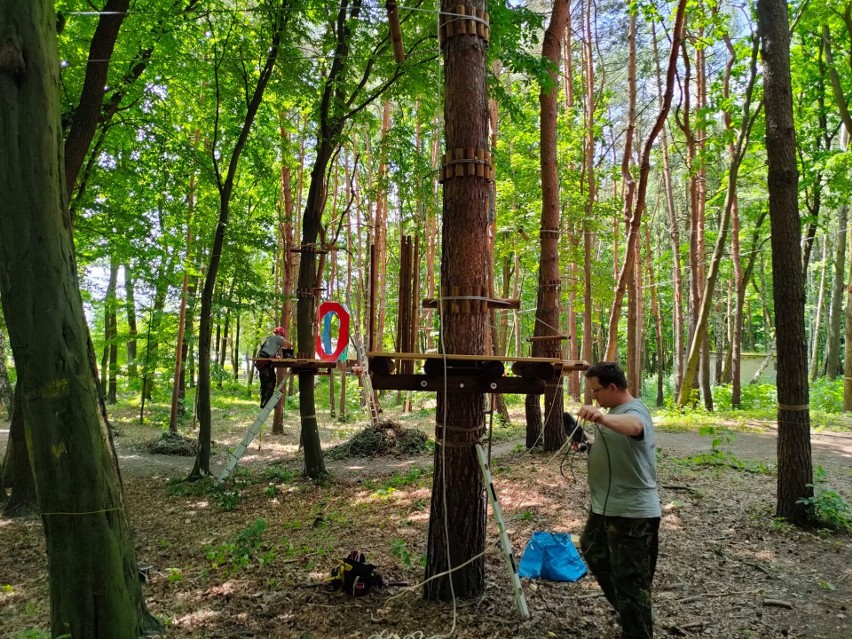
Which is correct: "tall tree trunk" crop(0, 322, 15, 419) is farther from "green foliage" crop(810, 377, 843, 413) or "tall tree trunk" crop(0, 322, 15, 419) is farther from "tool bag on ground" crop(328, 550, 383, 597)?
"green foliage" crop(810, 377, 843, 413)

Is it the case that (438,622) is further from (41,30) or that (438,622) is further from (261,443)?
(261,443)

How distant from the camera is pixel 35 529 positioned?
648 centimetres

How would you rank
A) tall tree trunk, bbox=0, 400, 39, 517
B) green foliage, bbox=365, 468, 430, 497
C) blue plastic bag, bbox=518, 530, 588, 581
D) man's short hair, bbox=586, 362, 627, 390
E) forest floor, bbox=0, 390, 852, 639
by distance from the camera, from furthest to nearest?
green foliage, bbox=365, 468, 430, 497, tall tree trunk, bbox=0, 400, 39, 517, blue plastic bag, bbox=518, 530, 588, 581, forest floor, bbox=0, 390, 852, 639, man's short hair, bbox=586, 362, 627, 390

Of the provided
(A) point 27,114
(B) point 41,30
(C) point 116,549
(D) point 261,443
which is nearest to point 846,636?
(C) point 116,549

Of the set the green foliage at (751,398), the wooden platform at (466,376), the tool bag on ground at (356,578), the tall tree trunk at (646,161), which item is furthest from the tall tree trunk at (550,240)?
the green foliage at (751,398)

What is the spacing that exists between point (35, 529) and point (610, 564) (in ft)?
22.5

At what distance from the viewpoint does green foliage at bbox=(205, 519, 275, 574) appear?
531 cm

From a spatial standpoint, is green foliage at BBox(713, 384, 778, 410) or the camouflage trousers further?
green foliage at BBox(713, 384, 778, 410)

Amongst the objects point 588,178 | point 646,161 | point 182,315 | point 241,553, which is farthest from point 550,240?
point 182,315

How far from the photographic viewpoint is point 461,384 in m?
3.86

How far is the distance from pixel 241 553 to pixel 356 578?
2.08 metres

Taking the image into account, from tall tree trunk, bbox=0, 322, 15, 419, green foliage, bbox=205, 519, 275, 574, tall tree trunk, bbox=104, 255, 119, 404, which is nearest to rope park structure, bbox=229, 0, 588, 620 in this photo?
green foliage, bbox=205, 519, 275, 574

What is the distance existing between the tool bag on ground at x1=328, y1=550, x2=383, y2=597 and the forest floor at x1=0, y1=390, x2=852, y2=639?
8 centimetres

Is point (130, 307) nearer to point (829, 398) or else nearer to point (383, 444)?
point (383, 444)
